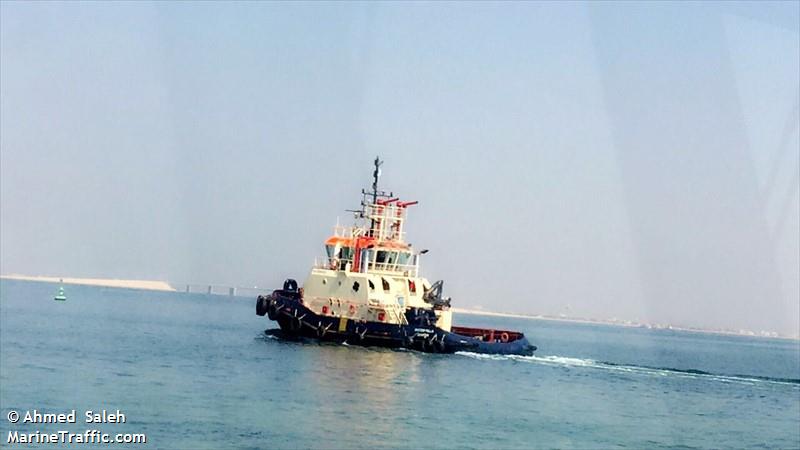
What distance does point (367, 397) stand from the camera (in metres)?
26.2

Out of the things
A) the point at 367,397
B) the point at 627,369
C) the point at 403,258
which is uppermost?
the point at 403,258

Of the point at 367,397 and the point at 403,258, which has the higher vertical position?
the point at 403,258

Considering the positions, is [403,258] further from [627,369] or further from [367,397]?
[367,397]

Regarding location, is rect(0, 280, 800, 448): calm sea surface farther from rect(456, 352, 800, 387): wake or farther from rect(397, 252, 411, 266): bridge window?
rect(397, 252, 411, 266): bridge window

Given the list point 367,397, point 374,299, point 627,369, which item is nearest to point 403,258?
point 374,299

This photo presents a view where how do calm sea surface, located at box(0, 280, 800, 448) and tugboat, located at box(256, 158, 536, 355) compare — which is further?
tugboat, located at box(256, 158, 536, 355)

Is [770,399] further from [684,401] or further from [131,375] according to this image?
[131,375]

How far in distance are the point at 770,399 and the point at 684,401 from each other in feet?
14.8

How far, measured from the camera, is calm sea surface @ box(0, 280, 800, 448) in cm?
2077

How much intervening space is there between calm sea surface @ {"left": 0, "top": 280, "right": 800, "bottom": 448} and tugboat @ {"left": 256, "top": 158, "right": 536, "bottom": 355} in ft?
2.58

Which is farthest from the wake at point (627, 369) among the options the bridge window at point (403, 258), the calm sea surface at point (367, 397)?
the bridge window at point (403, 258)

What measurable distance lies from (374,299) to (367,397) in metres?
13.4

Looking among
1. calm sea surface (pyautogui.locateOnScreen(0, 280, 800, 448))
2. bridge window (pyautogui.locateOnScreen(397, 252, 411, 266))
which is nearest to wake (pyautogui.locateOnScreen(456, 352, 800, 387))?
calm sea surface (pyautogui.locateOnScreen(0, 280, 800, 448))

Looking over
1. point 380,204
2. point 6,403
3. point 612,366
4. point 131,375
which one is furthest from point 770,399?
point 6,403
